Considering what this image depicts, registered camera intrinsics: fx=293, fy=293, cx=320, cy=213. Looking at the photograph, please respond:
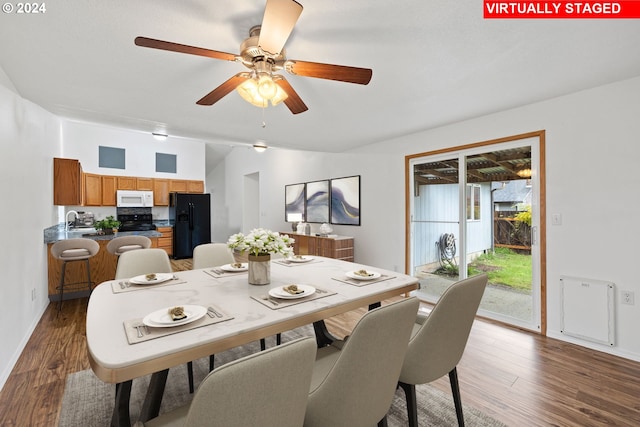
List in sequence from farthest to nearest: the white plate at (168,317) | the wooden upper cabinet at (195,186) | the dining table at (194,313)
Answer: the wooden upper cabinet at (195,186), the white plate at (168,317), the dining table at (194,313)

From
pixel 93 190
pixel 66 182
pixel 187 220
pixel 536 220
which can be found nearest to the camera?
pixel 536 220

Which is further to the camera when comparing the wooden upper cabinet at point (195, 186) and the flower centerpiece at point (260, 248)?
the wooden upper cabinet at point (195, 186)

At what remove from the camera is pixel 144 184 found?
6730mm

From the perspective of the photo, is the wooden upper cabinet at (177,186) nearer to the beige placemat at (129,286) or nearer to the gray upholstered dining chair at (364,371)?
the beige placemat at (129,286)

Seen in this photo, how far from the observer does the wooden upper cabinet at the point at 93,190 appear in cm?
603

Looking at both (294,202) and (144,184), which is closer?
(294,202)

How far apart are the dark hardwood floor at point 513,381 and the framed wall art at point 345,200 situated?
2391 millimetres

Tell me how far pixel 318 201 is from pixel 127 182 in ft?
14.3

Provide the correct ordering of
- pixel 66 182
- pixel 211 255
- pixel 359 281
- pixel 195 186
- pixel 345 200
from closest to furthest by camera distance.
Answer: pixel 359 281 → pixel 211 255 → pixel 66 182 → pixel 345 200 → pixel 195 186

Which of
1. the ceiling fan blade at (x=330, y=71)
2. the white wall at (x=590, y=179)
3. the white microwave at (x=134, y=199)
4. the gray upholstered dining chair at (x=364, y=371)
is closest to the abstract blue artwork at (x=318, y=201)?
the white wall at (x=590, y=179)

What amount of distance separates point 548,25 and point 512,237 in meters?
2.16

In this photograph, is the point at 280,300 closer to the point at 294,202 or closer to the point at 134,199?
the point at 294,202

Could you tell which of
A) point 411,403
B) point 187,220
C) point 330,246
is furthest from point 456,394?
point 187,220

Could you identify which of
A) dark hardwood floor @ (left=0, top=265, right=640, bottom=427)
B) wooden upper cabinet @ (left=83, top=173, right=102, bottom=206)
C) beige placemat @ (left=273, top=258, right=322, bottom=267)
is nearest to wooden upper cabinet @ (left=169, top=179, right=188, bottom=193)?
wooden upper cabinet @ (left=83, top=173, right=102, bottom=206)
